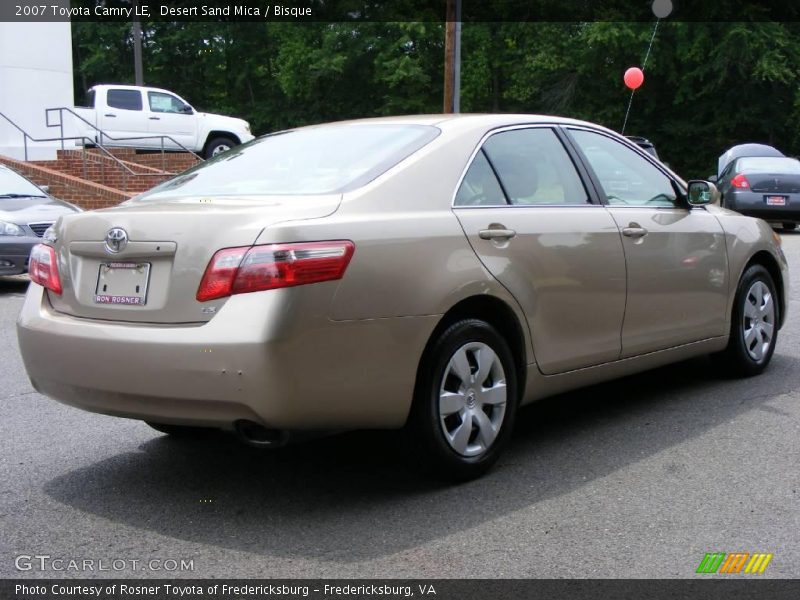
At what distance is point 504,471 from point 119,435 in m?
1.97

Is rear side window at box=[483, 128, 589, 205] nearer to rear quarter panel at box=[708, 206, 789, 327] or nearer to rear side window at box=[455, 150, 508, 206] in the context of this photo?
rear side window at box=[455, 150, 508, 206]

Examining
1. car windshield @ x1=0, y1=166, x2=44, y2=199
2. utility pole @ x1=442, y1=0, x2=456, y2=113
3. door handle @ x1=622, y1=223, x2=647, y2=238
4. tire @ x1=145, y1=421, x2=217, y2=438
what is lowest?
tire @ x1=145, y1=421, x2=217, y2=438

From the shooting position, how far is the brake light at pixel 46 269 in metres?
4.26

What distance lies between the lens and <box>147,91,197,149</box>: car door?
24203 mm

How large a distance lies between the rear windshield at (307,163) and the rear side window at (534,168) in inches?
14.9

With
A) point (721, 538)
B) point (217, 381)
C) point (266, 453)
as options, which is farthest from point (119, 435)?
point (721, 538)

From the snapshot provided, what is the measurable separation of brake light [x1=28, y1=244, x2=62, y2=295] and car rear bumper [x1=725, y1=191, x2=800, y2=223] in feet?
50.6

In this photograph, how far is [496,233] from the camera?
4445mm

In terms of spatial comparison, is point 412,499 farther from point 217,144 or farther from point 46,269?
point 217,144

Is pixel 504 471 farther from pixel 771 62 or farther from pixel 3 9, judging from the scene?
pixel 771 62

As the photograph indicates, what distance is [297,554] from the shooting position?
357 cm

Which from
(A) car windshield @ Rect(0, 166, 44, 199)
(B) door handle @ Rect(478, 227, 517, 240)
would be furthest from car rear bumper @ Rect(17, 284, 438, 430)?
(A) car windshield @ Rect(0, 166, 44, 199)

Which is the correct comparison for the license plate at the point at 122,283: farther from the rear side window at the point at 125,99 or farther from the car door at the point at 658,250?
the rear side window at the point at 125,99

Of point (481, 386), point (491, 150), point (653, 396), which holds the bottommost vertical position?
point (653, 396)
